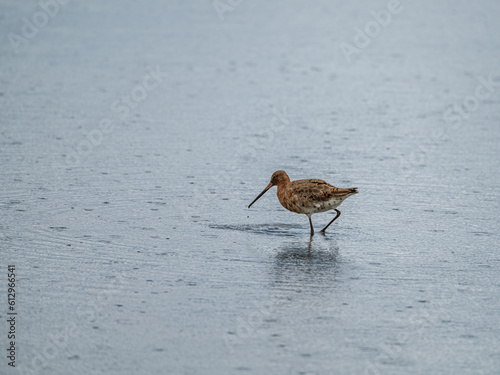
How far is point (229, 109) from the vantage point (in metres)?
15.0

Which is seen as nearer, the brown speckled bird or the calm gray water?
the calm gray water

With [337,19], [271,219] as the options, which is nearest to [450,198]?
[271,219]

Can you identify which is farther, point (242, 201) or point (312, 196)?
point (242, 201)

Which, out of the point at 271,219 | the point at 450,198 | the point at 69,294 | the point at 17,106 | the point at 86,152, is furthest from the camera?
the point at 17,106

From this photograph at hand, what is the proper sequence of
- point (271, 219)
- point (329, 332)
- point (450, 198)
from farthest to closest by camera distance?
point (450, 198) → point (271, 219) → point (329, 332)

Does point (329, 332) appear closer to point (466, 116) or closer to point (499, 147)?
point (499, 147)

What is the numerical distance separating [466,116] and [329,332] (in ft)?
29.7

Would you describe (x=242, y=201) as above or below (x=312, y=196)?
below

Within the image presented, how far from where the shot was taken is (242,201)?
10414mm

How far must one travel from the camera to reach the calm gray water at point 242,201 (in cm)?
654

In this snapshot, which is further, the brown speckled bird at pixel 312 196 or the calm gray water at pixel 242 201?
the brown speckled bird at pixel 312 196

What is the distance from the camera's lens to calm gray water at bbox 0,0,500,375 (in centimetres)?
654

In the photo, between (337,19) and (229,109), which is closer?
(229,109)

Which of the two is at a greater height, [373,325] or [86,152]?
[373,325]
